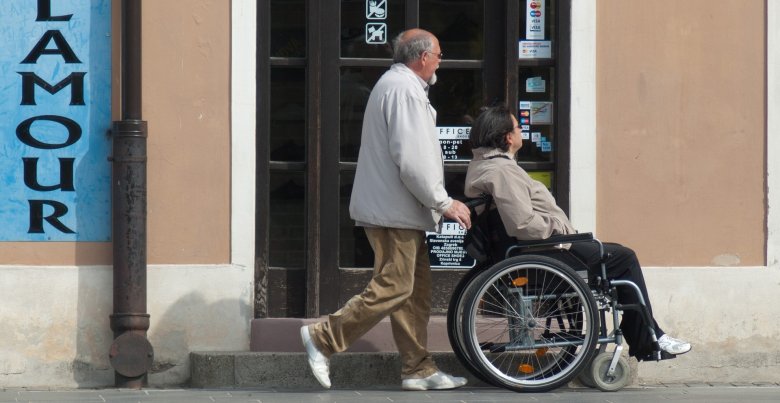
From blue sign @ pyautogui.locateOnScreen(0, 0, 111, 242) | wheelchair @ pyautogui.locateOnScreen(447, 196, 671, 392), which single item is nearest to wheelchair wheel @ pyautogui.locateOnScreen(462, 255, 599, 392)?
wheelchair @ pyautogui.locateOnScreen(447, 196, 671, 392)

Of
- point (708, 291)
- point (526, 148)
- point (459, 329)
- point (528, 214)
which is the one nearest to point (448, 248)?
point (526, 148)

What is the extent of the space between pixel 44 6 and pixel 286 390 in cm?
256

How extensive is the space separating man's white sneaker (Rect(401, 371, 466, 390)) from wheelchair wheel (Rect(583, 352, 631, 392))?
695 millimetres

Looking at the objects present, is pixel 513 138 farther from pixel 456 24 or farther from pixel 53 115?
pixel 53 115

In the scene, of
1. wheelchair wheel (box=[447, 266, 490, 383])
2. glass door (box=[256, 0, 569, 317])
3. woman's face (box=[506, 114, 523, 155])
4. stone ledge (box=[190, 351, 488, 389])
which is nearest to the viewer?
wheelchair wheel (box=[447, 266, 490, 383])

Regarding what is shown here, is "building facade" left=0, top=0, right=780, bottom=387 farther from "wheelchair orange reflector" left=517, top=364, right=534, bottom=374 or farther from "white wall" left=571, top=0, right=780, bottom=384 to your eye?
"wheelchair orange reflector" left=517, top=364, right=534, bottom=374

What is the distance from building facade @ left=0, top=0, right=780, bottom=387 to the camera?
26.1 feet

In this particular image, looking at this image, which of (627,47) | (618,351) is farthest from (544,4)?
(618,351)

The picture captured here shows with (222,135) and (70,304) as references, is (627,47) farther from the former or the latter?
(70,304)

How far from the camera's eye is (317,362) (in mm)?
7211

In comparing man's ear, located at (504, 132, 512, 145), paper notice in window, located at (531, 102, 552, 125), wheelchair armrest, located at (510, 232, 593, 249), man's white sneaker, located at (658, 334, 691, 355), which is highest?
paper notice in window, located at (531, 102, 552, 125)

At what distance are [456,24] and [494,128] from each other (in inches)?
49.0

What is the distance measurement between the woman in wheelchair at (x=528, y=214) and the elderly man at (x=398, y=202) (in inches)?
9.2

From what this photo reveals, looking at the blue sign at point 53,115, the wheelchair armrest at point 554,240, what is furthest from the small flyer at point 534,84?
the blue sign at point 53,115
